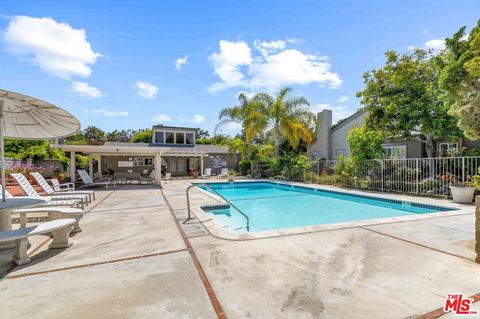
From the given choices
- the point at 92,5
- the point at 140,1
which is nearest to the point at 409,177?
the point at 140,1

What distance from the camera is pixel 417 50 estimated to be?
518 inches

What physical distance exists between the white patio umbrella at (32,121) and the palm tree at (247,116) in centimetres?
1611

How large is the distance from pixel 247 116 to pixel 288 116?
3.47 m

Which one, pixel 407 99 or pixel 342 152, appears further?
pixel 342 152

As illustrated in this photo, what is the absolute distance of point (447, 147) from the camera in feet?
47.3

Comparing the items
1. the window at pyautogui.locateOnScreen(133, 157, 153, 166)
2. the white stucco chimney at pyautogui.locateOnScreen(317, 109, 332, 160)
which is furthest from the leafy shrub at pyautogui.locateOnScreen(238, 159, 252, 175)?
the window at pyautogui.locateOnScreen(133, 157, 153, 166)

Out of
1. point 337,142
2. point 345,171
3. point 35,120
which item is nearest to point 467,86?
point 35,120

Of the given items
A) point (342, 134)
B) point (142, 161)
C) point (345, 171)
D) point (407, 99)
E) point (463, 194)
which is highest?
point (407, 99)

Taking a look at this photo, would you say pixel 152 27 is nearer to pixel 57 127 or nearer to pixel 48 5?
pixel 48 5

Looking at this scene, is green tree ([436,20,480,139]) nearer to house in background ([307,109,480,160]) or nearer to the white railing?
the white railing

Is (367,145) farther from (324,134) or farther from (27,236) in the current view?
(27,236)

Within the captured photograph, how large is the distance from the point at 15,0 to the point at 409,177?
15.9 m

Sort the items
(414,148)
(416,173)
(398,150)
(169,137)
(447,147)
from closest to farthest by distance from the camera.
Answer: (416,173), (447,147), (414,148), (398,150), (169,137)

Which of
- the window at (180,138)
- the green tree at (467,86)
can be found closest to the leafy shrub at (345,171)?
the green tree at (467,86)
